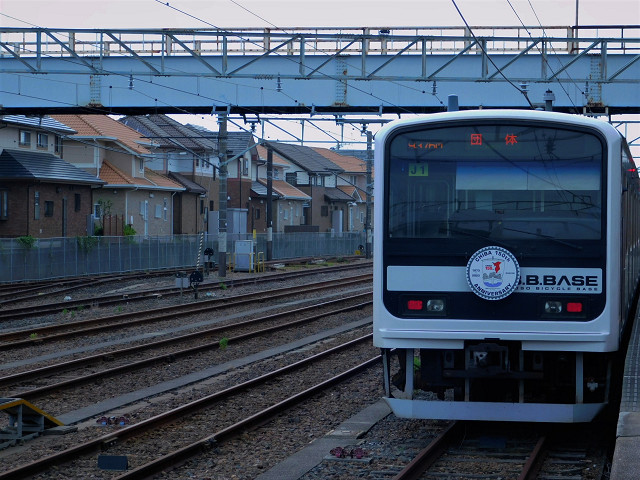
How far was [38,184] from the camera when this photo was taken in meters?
41.5

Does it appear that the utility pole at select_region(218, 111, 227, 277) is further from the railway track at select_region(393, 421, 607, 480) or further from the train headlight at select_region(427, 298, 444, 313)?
the train headlight at select_region(427, 298, 444, 313)

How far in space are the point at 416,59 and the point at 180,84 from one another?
768 cm

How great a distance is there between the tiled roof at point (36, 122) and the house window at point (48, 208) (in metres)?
3.53

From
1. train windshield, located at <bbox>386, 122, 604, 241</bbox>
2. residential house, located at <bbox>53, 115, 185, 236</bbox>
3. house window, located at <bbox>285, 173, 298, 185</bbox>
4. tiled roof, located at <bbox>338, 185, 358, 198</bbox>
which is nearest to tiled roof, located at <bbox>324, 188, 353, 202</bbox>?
house window, located at <bbox>285, 173, 298, 185</bbox>

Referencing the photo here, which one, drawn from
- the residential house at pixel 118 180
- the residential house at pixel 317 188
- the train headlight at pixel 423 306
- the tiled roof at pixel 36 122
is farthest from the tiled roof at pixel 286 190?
the train headlight at pixel 423 306

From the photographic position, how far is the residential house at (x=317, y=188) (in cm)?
7800

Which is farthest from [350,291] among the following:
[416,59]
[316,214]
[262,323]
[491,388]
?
[316,214]

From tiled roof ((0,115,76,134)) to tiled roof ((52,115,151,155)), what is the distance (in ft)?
8.44

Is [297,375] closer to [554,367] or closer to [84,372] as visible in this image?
[84,372]

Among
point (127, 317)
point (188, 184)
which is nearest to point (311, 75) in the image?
point (127, 317)

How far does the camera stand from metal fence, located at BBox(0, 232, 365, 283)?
32562 millimetres

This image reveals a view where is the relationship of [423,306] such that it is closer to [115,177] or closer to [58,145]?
[58,145]

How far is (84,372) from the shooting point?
13.3m

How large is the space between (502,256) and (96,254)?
3075 centimetres
